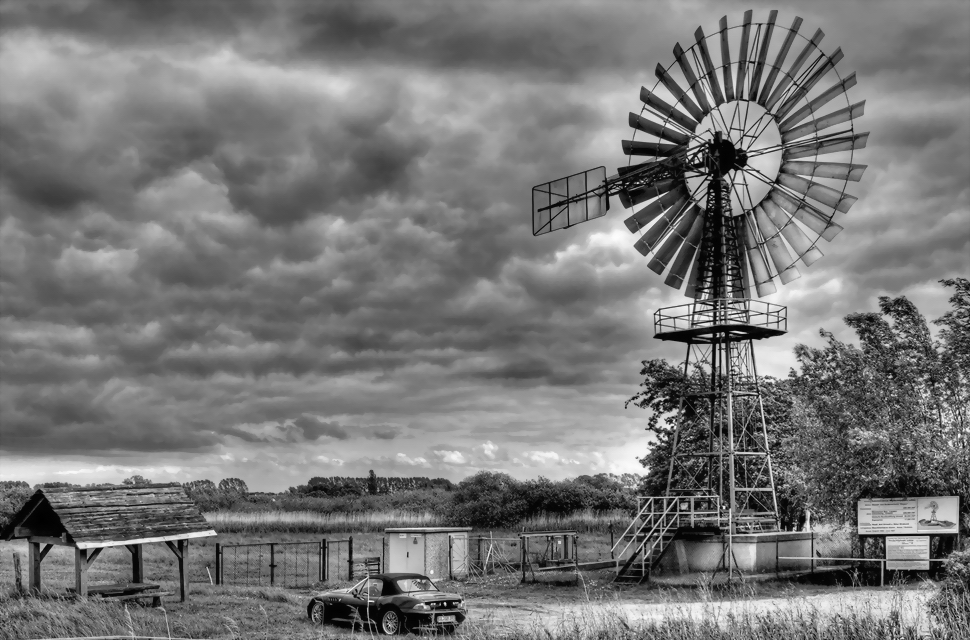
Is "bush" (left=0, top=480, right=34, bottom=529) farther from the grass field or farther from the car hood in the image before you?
the car hood

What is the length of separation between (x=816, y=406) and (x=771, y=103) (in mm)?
11685

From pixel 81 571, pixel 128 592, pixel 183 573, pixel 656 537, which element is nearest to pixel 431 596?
pixel 183 573

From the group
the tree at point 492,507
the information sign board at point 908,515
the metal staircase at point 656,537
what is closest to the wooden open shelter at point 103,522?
the metal staircase at point 656,537

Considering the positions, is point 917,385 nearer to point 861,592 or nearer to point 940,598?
point 861,592

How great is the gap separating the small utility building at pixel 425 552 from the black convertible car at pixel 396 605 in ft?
43.4

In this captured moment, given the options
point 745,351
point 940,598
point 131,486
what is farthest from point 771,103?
point 131,486

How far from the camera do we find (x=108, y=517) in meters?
26.6

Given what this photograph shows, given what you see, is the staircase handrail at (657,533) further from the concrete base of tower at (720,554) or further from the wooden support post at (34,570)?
the wooden support post at (34,570)

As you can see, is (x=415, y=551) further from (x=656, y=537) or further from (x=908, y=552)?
(x=908, y=552)

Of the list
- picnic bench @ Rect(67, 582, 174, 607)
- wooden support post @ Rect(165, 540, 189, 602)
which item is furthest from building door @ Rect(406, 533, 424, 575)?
picnic bench @ Rect(67, 582, 174, 607)

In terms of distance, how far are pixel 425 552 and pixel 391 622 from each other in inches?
582

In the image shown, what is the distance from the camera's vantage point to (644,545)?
36438 millimetres

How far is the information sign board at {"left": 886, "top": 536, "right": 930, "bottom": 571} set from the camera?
31.2 metres

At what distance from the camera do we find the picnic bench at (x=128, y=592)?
2539cm
